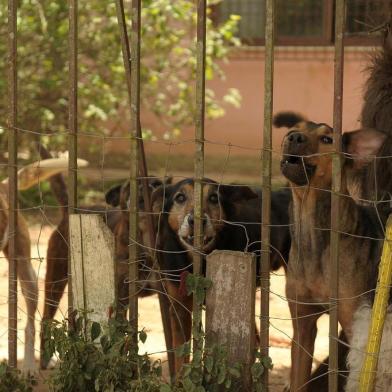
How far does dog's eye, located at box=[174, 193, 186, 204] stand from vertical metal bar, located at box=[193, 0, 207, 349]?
1149mm

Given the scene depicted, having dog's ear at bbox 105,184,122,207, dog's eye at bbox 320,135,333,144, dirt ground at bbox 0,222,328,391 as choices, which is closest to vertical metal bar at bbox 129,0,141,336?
dog's eye at bbox 320,135,333,144

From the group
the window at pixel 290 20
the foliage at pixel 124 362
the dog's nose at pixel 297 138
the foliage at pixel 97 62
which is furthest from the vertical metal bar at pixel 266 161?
the window at pixel 290 20

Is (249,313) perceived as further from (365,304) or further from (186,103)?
(186,103)

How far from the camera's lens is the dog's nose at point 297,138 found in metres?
4.66

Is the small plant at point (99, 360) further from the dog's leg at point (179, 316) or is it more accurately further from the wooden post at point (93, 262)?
the dog's leg at point (179, 316)

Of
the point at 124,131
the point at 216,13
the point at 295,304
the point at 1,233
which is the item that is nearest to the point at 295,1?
the point at 216,13

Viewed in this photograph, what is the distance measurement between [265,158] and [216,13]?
36.1 ft

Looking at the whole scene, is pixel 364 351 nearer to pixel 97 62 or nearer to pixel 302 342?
pixel 302 342

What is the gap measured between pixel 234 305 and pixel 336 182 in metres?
0.81

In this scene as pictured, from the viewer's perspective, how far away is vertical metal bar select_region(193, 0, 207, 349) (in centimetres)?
444

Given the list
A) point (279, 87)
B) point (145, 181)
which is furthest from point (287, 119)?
point (279, 87)

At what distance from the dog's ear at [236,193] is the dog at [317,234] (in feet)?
2.09

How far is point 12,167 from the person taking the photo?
503cm

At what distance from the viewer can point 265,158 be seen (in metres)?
4.36
